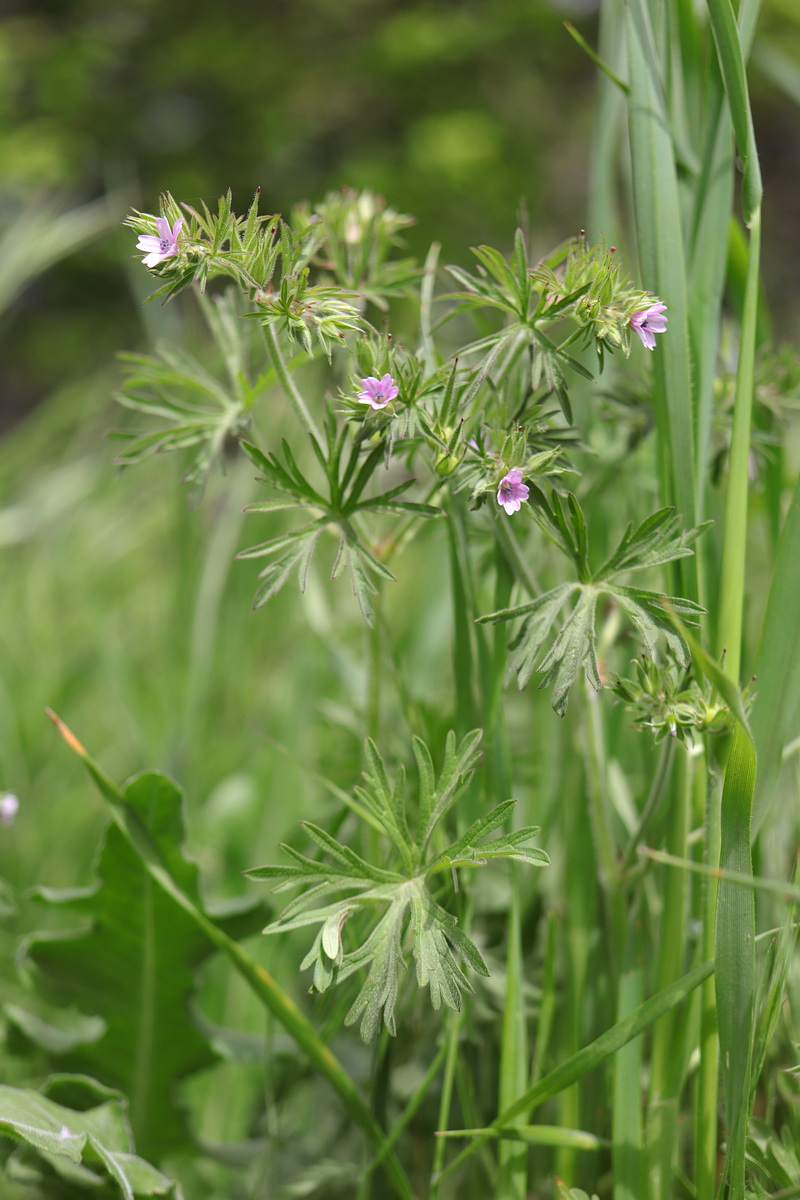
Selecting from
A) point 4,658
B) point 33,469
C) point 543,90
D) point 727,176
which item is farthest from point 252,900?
point 543,90

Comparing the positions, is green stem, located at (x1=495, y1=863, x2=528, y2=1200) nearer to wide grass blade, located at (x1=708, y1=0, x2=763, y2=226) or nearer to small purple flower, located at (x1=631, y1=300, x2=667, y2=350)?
small purple flower, located at (x1=631, y1=300, x2=667, y2=350)

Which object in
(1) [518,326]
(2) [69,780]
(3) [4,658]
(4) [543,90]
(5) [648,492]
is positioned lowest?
(2) [69,780]

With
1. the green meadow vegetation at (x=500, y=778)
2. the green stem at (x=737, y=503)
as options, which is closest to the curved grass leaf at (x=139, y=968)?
the green meadow vegetation at (x=500, y=778)

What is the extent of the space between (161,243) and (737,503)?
0.40m

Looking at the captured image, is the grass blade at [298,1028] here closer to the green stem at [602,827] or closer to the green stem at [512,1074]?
the green stem at [512,1074]

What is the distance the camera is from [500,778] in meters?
0.67

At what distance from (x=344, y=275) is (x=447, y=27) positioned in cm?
517

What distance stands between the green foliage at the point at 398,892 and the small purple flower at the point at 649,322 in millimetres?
252

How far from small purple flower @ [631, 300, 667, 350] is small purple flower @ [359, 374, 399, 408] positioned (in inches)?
5.8

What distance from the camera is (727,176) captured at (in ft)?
2.18

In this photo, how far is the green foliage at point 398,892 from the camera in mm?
500

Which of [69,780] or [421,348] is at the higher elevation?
→ [421,348]

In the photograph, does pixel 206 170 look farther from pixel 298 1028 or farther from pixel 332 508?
pixel 298 1028

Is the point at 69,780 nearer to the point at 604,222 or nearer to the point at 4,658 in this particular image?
the point at 4,658
